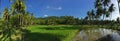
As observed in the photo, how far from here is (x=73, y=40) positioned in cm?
4012

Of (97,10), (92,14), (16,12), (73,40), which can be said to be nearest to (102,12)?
(97,10)

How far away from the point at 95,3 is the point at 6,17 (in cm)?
4600

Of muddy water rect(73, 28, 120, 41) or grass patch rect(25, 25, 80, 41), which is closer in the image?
grass patch rect(25, 25, 80, 41)

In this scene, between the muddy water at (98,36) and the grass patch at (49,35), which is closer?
the grass patch at (49,35)

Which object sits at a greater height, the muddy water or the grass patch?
the grass patch

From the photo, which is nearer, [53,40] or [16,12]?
[53,40]

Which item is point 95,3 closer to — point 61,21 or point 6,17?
point 6,17

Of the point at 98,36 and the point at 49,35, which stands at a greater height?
the point at 49,35

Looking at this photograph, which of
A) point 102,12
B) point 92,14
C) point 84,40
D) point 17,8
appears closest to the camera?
point 84,40

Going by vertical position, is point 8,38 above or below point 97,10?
below

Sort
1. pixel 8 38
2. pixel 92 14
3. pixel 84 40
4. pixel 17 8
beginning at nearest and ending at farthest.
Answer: pixel 8 38
pixel 84 40
pixel 17 8
pixel 92 14

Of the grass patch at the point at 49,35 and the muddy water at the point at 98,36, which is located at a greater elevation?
the grass patch at the point at 49,35

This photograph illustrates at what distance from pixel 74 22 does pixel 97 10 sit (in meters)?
48.2

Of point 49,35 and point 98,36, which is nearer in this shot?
point 49,35
